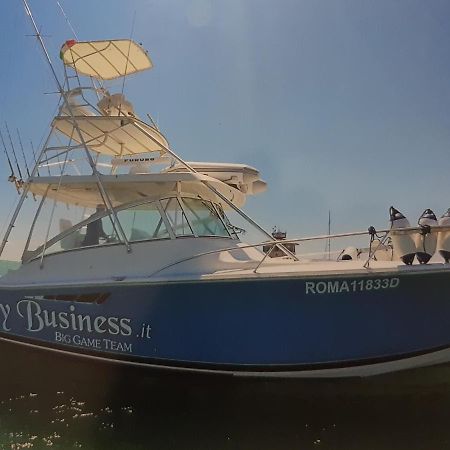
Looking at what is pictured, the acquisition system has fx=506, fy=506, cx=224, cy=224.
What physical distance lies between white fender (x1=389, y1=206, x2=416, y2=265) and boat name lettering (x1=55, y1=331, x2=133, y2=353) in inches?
132

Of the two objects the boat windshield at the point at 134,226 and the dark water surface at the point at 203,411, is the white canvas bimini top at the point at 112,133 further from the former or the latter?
the dark water surface at the point at 203,411

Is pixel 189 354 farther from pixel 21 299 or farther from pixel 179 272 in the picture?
pixel 21 299

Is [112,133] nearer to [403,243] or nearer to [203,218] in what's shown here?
[203,218]

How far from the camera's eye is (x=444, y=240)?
225 inches

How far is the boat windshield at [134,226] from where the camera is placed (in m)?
6.88

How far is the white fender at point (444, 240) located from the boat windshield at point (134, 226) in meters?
3.04

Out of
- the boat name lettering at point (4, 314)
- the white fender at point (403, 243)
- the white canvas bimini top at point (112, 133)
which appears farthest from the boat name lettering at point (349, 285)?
the boat name lettering at point (4, 314)

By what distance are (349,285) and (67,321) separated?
346 cm

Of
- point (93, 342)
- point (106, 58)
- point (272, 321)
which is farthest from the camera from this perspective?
point (106, 58)

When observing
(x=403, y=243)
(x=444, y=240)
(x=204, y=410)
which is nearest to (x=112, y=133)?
(x=204, y=410)

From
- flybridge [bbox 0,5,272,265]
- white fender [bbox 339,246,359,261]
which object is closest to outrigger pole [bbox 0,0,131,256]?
flybridge [bbox 0,5,272,265]

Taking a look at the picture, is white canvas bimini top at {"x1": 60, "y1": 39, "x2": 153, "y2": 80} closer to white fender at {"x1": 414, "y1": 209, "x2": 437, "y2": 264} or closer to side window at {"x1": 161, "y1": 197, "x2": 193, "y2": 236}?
side window at {"x1": 161, "y1": 197, "x2": 193, "y2": 236}

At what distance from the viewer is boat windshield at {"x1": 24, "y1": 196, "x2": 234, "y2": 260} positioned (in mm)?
6883

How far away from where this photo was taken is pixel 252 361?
19.0 feet
